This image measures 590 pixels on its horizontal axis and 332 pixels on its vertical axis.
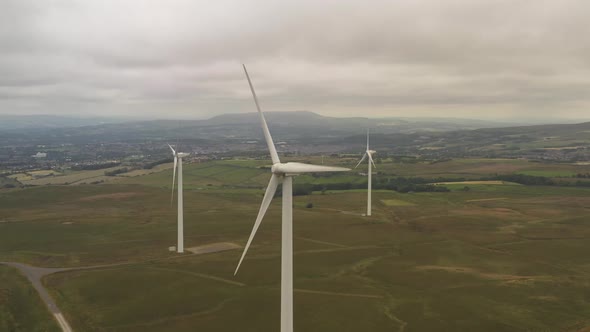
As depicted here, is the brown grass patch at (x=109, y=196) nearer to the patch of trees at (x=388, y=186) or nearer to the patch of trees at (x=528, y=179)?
the patch of trees at (x=388, y=186)

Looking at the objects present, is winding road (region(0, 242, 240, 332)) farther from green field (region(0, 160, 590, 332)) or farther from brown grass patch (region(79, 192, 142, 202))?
brown grass patch (region(79, 192, 142, 202))

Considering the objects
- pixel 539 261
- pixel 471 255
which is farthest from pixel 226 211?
pixel 539 261

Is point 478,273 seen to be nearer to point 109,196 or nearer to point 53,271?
point 53,271

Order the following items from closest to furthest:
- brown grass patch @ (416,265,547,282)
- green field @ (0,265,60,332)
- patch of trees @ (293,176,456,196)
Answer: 1. green field @ (0,265,60,332)
2. brown grass patch @ (416,265,547,282)
3. patch of trees @ (293,176,456,196)

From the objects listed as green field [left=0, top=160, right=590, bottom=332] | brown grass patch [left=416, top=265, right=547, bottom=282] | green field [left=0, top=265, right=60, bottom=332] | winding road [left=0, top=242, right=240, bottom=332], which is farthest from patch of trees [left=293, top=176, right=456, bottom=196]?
green field [left=0, top=265, right=60, bottom=332]

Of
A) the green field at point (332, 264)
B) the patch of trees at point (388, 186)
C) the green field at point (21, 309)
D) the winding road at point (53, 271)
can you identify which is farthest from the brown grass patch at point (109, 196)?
the green field at point (21, 309)

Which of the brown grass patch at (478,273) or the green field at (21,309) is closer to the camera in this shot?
the green field at (21,309)

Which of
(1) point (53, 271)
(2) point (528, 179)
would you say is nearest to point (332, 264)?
(1) point (53, 271)

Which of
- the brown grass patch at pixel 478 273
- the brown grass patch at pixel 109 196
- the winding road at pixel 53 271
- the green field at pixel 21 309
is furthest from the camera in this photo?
the brown grass patch at pixel 109 196
